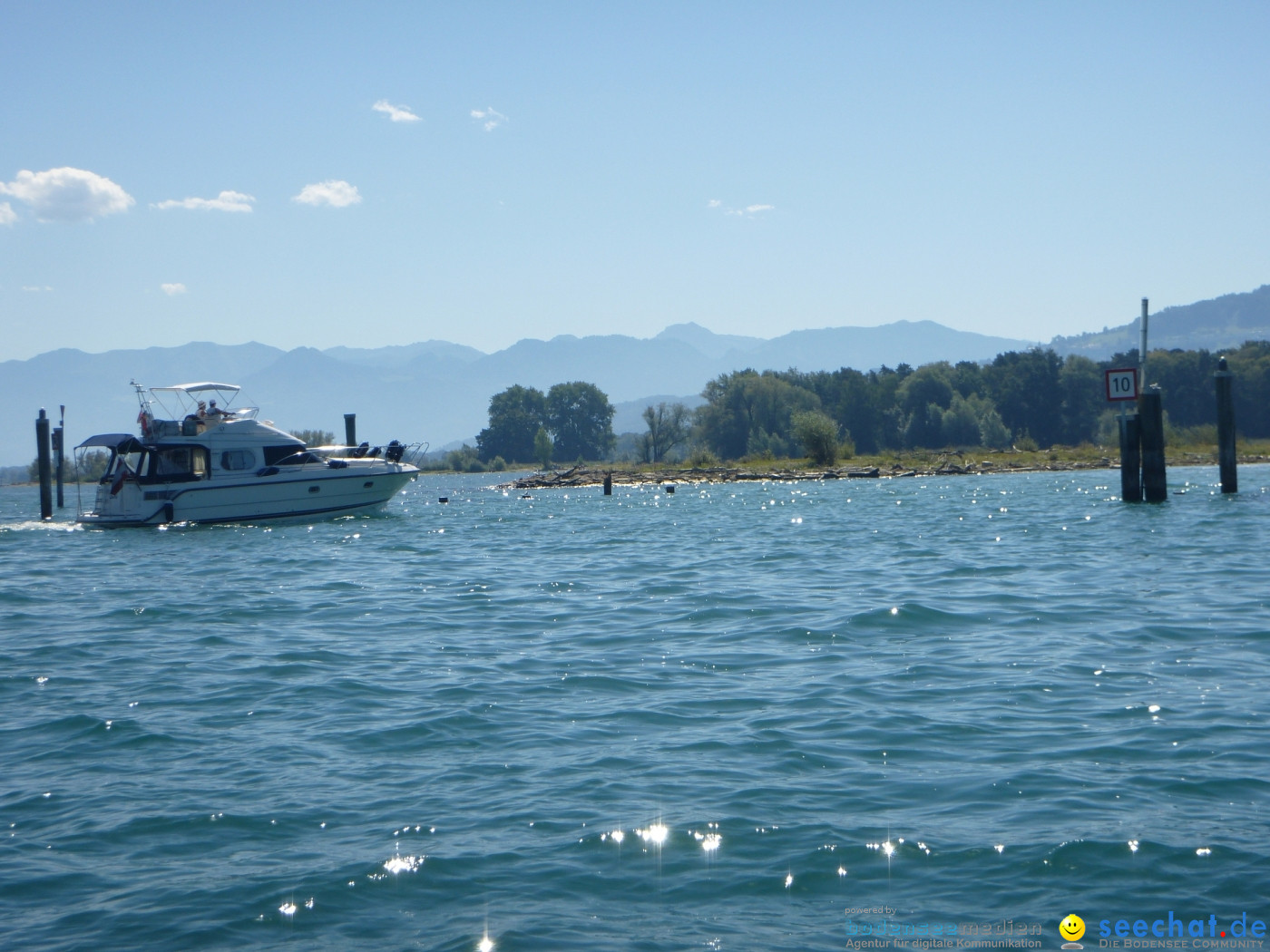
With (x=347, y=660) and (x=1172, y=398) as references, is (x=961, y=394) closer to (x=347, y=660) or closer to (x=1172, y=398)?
(x=1172, y=398)

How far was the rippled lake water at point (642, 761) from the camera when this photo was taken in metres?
5.29

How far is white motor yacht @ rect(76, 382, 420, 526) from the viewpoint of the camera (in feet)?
110

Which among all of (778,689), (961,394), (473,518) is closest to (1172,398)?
(961,394)

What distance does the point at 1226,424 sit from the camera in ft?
90.1

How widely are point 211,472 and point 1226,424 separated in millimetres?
29358

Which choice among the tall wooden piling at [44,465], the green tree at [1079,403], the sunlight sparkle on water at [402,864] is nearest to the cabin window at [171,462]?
the tall wooden piling at [44,465]

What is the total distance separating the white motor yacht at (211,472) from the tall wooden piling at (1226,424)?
82.7ft

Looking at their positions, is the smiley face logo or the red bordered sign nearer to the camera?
the smiley face logo

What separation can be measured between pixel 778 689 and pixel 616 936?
15.2 ft

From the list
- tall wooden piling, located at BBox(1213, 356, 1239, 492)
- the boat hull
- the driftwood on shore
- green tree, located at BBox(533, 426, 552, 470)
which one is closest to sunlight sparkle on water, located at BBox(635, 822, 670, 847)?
tall wooden piling, located at BBox(1213, 356, 1239, 492)

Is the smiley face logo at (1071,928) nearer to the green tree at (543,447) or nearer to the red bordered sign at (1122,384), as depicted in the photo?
the red bordered sign at (1122,384)

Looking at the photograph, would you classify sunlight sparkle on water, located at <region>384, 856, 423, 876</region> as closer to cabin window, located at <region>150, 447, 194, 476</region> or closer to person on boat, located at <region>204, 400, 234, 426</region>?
cabin window, located at <region>150, 447, 194, 476</region>

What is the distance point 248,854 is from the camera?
6.04 m

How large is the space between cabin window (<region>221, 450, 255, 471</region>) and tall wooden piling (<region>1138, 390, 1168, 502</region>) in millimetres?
25975
